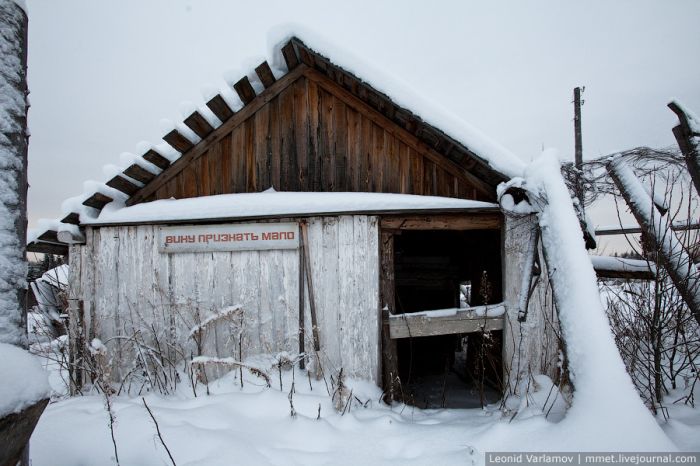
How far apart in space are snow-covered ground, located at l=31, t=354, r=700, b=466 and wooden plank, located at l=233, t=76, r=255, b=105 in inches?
143

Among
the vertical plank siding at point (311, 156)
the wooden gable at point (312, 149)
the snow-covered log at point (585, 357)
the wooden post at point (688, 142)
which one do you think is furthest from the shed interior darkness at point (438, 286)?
the snow-covered log at point (585, 357)

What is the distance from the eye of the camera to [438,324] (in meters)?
4.04

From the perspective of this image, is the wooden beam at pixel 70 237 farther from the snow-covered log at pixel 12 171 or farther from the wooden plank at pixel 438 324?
the wooden plank at pixel 438 324

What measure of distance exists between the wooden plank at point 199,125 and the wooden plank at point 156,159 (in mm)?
565

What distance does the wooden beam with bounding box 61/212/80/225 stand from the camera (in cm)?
437

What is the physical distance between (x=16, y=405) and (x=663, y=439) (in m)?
2.87

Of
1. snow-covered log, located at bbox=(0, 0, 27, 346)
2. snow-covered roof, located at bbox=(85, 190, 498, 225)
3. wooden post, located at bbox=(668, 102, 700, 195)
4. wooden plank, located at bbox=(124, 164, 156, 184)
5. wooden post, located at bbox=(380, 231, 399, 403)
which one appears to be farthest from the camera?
wooden plank, located at bbox=(124, 164, 156, 184)

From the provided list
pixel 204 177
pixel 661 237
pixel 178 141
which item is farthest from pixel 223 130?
pixel 661 237

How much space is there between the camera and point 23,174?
1.27 meters

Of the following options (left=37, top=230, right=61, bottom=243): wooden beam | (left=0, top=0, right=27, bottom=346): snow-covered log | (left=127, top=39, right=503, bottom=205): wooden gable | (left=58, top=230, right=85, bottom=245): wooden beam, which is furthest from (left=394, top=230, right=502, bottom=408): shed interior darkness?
(left=0, top=0, right=27, bottom=346): snow-covered log

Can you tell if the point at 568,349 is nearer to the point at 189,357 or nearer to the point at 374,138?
the point at 374,138

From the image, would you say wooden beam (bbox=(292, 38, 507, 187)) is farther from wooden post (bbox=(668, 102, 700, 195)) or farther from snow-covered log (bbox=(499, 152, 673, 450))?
wooden post (bbox=(668, 102, 700, 195))

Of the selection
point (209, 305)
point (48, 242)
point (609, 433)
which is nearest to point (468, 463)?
point (609, 433)

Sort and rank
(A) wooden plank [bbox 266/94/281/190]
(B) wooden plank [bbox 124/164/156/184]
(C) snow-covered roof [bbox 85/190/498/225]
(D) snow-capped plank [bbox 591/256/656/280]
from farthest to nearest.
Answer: (A) wooden plank [bbox 266/94/281/190]
(B) wooden plank [bbox 124/164/156/184]
(C) snow-covered roof [bbox 85/190/498/225]
(D) snow-capped plank [bbox 591/256/656/280]
